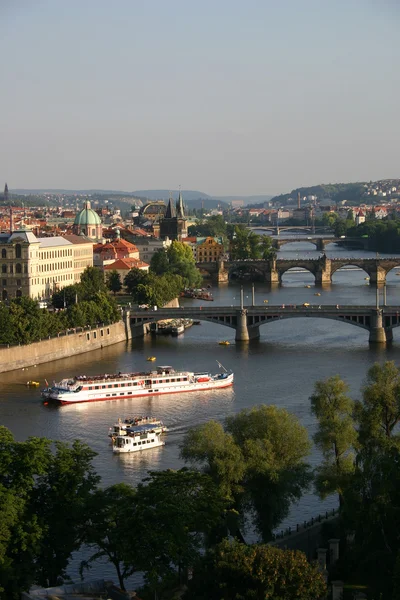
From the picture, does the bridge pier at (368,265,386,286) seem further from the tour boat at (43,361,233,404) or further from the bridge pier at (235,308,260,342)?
the tour boat at (43,361,233,404)

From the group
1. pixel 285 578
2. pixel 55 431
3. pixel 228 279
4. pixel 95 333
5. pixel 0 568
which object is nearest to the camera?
pixel 285 578

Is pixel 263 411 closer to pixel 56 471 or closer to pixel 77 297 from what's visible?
pixel 56 471

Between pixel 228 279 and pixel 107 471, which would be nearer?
pixel 107 471

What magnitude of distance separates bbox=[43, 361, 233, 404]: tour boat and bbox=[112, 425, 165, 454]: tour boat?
182 inches

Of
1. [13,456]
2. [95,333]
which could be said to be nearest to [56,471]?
[13,456]

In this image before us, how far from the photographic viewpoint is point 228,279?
207ft

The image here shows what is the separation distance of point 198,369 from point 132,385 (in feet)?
10.7

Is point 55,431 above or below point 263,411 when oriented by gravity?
below

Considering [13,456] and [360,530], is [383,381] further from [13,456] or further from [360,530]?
[13,456]

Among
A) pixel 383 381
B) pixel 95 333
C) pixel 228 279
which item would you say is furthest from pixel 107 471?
pixel 228 279

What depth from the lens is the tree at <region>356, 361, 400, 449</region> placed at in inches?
693

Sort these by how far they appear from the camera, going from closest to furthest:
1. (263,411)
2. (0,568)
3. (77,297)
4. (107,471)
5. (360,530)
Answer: (0,568) → (360,530) → (263,411) → (107,471) → (77,297)

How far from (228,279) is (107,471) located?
4249 cm

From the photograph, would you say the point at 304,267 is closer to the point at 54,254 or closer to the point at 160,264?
the point at 160,264
